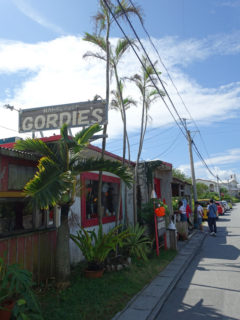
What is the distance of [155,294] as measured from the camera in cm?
534

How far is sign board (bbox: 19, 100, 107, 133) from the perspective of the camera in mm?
8469

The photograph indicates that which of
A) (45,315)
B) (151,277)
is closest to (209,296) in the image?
(151,277)

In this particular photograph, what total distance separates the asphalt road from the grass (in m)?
0.79

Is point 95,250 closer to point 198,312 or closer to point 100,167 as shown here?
point 100,167

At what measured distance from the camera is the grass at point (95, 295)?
4312mm

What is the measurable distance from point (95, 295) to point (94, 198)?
4.28 metres

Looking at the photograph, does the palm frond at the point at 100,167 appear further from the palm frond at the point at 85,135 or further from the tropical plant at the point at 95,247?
the tropical plant at the point at 95,247

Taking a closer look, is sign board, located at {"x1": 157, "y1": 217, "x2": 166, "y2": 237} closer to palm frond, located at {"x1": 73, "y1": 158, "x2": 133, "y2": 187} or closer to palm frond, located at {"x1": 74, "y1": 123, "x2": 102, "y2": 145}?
palm frond, located at {"x1": 73, "y1": 158, "x2": 133, "y2": 187}

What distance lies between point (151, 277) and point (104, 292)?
1682mm

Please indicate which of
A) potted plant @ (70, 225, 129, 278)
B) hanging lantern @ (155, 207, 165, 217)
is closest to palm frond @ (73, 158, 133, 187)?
potted plant @ (70, 225, 129, 278)

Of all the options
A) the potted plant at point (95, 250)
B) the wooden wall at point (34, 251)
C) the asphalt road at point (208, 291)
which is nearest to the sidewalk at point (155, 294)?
the asphalt road at point (208, 291)

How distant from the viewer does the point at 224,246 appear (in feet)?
35.2

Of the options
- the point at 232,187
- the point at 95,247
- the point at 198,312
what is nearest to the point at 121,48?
the point at 95,247

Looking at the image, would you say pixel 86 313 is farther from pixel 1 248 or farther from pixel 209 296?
pixel 209 296
